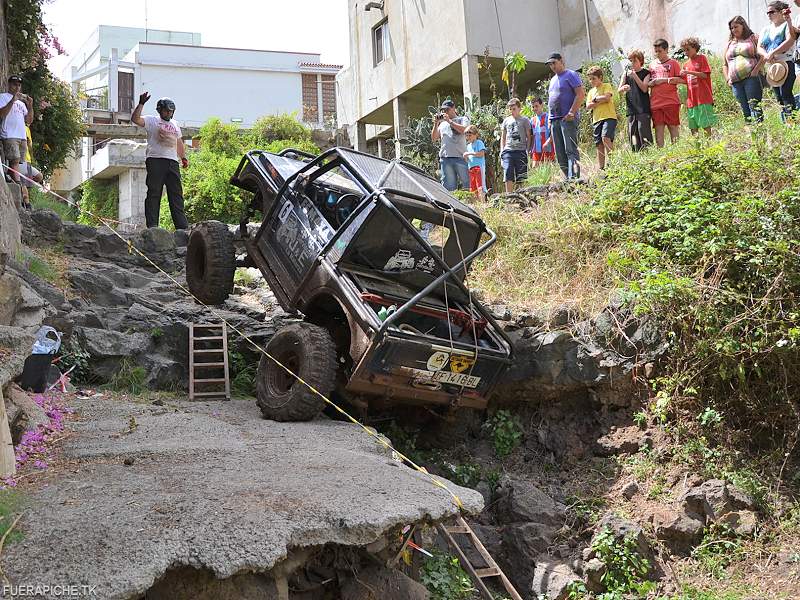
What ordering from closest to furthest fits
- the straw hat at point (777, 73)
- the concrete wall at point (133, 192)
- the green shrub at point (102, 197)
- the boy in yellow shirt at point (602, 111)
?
the straw hat at point (777, 73) → the boy in yellow shirt at point (602, 111) → the concrete wall at point (133, 192) → the green shrub at point (102, 197)

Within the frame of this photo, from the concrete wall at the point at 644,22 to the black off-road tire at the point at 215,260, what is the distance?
1065 cm

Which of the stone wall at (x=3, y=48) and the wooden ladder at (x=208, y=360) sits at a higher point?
the stone wall at (x=3, y=48)

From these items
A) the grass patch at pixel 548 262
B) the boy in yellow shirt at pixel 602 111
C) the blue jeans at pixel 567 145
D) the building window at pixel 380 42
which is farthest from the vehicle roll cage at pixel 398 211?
the building window at pixel 380 42

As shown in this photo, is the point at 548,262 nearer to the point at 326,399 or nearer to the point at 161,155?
the point at 326,399

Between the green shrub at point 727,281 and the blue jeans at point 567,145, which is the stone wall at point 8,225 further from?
the blue jeans at point 567,145

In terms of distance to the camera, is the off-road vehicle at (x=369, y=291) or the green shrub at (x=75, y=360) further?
the green shrub at (x=75, y=360)

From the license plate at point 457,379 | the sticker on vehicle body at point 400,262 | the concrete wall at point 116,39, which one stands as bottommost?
the license plate at point 457,379

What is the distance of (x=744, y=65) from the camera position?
9719mm

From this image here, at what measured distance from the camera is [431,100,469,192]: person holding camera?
12211mm

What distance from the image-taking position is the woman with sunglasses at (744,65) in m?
9.68

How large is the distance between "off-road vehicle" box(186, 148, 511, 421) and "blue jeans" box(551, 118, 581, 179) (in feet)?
11.1

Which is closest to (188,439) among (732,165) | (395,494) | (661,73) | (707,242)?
(395,494)

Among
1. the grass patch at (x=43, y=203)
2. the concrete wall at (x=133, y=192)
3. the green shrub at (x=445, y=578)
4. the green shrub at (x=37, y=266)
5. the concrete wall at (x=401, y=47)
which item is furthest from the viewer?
the concrete wall at (x=133, y=192)

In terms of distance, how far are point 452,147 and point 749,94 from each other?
4.35 meters
